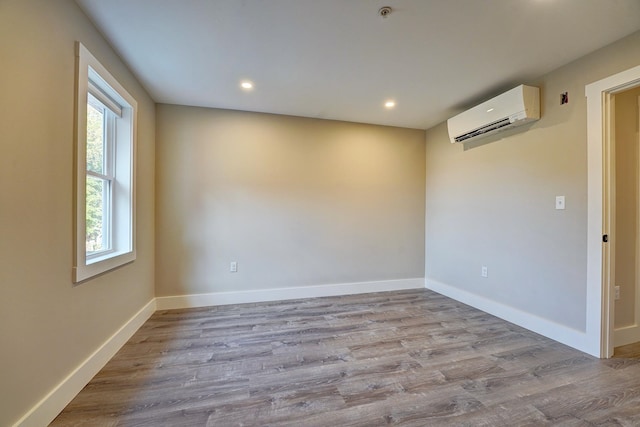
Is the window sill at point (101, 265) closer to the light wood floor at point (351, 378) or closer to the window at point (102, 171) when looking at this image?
the window at point (102, 171)

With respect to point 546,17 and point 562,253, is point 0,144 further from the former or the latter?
point 562,253

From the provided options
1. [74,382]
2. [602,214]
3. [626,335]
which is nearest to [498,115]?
[602,214]

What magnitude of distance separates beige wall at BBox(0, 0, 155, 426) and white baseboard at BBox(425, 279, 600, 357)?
11.7 ft

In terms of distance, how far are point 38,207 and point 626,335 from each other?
166 inches

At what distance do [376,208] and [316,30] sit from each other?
7.93ft

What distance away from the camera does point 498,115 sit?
2.58 m

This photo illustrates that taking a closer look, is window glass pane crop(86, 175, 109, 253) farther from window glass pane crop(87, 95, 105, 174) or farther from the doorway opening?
the doorway opening

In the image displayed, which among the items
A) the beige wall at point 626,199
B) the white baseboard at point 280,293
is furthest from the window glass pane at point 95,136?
the beige wall at point 626,199

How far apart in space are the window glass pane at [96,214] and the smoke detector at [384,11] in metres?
2.32

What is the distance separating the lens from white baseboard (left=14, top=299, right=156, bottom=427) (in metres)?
1.29

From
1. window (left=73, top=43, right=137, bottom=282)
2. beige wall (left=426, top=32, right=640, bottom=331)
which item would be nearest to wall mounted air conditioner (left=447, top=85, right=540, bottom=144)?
beige wall (left=426, top=32, right=640, bottom=331)

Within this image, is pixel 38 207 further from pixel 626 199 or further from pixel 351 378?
pixel 626 199

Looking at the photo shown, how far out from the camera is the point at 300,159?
345 cm

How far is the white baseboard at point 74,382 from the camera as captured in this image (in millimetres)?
1290
